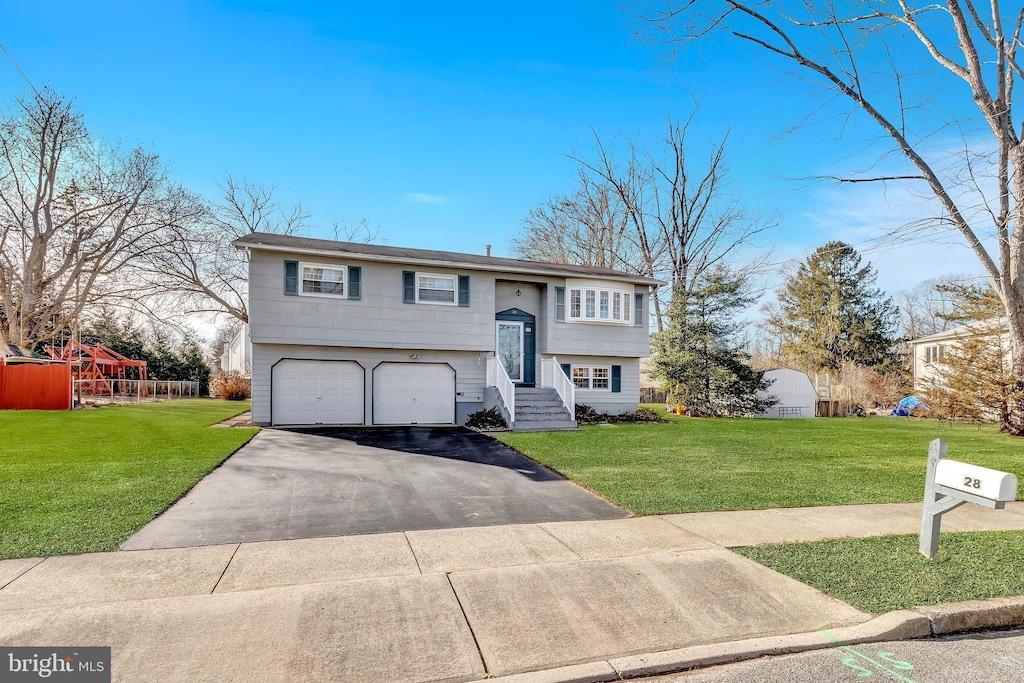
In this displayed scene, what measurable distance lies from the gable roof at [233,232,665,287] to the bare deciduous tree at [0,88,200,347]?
13.2 meters

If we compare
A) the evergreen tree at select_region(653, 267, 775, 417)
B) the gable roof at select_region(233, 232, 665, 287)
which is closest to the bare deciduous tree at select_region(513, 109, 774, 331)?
the evergreen tree at select_region(653, 267, 775, 417)

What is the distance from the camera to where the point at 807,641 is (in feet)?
11.5

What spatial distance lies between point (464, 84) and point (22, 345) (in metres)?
24.4

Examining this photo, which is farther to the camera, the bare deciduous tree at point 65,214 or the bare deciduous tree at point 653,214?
the bare deciduous tree at point 653,214

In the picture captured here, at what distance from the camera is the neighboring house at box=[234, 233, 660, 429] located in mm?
15766

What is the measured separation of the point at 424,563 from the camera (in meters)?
4.63

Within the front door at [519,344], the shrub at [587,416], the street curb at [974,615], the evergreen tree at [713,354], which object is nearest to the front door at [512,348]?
the front door at [519,344]

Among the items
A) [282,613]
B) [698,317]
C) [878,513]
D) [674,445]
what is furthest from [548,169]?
[282,613]

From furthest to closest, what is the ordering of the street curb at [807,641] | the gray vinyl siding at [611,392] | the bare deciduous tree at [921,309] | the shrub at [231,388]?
1. the bare deciduous tree at [921,309]
2. the shrub at [231,388]
3. the gray vinyl siding at [611,392]
4. the street curb at [807,641]

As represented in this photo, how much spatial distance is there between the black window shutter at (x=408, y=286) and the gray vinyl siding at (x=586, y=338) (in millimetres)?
4549

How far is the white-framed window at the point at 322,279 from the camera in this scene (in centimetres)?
1591

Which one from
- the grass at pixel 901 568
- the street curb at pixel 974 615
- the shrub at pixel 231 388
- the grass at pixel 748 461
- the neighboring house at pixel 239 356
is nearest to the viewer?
the street curb at pixel 974 615

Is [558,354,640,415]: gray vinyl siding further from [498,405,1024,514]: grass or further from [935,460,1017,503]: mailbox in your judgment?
[935,460,1017,503]: mailbox

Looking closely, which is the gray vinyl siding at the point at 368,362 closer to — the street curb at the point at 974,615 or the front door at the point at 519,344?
the front door at the point at 519,344
